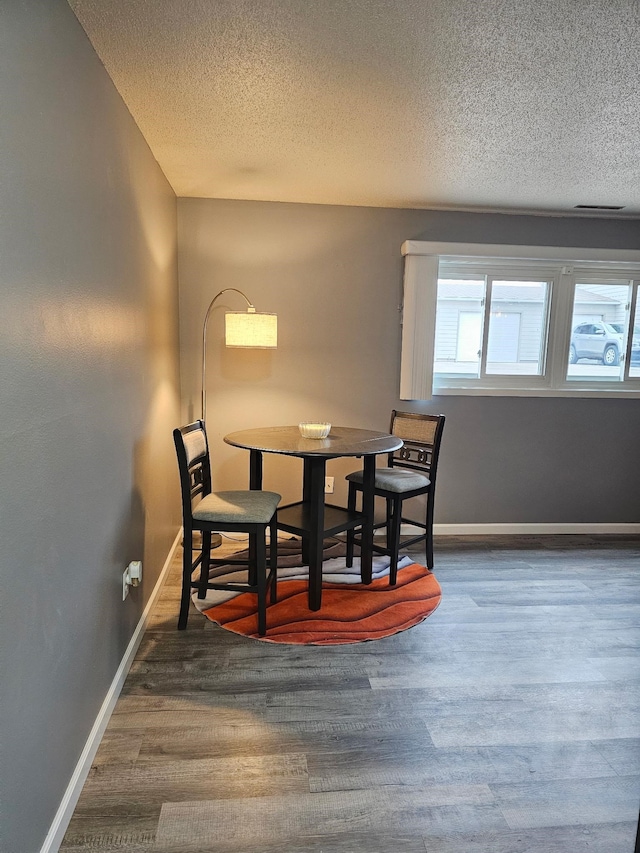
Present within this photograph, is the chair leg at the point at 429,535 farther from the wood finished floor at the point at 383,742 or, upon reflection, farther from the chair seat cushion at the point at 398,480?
the wood finished floor at the point at 383,742

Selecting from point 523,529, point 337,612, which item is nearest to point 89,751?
point 337,612

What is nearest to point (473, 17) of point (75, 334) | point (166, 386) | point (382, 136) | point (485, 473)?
point (382, 136)

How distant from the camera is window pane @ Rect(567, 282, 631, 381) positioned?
3.76 metres

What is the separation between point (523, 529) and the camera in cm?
388

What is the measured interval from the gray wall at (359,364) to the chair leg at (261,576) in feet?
4.63

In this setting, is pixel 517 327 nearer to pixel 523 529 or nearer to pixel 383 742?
pixel 523 529

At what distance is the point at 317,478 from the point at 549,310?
236 cm

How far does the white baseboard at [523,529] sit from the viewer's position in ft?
12.5

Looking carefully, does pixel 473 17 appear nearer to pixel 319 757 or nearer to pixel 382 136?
pixel 382 136

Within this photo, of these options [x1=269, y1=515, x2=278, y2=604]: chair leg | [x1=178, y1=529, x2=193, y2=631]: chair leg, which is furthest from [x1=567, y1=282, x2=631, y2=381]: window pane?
[x1=178, y1=529, x2=193, y2=631]: chair leg

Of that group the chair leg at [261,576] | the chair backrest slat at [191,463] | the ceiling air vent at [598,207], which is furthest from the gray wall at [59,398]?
the ceiling air vent at [598,207]

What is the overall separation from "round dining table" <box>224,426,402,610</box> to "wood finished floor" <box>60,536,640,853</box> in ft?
1.65

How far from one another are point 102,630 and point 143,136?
215 centimetres

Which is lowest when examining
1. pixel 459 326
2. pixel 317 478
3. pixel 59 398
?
pixel 317 478
